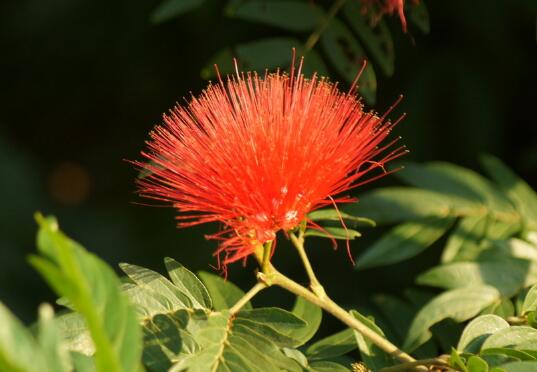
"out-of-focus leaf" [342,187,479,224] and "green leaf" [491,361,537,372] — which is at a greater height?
"out-of-focus leaf" [342,187,479,224]

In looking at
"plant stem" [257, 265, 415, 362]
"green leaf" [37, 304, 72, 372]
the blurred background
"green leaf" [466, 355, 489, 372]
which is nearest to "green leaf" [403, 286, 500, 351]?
"plant stem" [257, 265, 415, 362]

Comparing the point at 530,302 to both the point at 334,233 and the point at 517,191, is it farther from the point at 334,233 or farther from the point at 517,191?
the point at 517,191

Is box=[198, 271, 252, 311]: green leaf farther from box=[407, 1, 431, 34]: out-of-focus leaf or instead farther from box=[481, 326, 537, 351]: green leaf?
box=[407, 1, 431, 34]: out-of-focus leaf

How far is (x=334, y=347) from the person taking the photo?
5.21 feet

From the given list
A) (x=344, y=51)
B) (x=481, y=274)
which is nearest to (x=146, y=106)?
(x=344, y=51)

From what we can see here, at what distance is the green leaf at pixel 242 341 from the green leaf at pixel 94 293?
25 cm

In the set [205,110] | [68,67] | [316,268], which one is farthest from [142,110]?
[205,110]

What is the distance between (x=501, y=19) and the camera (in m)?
2.93

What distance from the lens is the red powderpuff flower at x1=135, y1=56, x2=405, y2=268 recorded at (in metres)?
1.41

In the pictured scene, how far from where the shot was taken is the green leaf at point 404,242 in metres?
2.04

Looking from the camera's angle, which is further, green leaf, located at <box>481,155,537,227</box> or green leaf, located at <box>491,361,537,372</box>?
green leaf, located at <box>481,155,537,227</box>

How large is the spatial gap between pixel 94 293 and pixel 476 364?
0.61m

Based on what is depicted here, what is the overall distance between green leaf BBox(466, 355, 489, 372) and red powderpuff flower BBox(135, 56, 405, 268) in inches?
13.6

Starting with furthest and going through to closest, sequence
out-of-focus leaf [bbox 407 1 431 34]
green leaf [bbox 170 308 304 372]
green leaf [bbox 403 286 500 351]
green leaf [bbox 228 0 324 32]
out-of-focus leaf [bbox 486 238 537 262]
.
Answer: green leaf [bbox 228 0 324 32] < out-of-focus leaf [bbox 407 1 431 34] < out-of-focus leaf [bbox 486 238 537 262] < green leaf [bbox 403 286 500 351] < green leaf [bbox 170 308 304 372]
